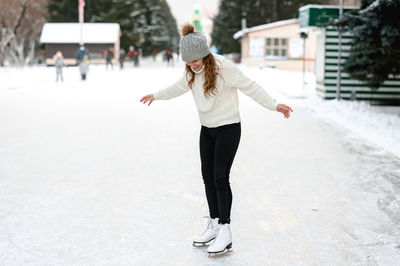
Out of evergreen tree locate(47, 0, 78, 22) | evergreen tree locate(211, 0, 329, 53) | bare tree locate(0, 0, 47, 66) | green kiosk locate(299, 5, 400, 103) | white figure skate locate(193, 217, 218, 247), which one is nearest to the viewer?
white figure skate locate(193, 217, 218, 247)

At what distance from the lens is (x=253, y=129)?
11062mm

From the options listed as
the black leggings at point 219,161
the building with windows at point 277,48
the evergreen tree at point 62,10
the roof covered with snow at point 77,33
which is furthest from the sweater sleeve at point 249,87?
the evergreen tree at point 62,10

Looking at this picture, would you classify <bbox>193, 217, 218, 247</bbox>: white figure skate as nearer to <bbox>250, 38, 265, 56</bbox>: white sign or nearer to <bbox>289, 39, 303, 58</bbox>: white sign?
<bbox>289, 39, 303, 58</bbox>: white sign

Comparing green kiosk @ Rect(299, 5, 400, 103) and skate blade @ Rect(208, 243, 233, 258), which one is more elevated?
green kiosk @ Rect(299, 5, 400, 103)

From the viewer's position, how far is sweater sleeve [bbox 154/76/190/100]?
4.35 m

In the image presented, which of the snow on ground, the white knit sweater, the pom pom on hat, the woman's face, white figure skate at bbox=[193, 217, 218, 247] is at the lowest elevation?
white figure skate at bbox=[193, 217, 218, 247]

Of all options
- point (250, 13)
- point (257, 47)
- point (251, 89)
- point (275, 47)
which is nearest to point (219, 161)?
point (251, 89)

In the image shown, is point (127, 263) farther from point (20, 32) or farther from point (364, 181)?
point (20, 32)

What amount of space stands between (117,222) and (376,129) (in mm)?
7226

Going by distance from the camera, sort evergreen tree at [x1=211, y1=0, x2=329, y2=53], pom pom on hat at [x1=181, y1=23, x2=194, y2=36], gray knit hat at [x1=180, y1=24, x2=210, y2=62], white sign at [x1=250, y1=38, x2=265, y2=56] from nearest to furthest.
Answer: gray knit hat at [x1=180, y1=24, x2=210, y2=62], pom pom on hat at [x1=181, y1=23, x2=194, y2=36], white sign at [x1=250, y1=38, x2=265, y2=56], evergreen tree at [x1=211, y1=0, x2=329, y2=53]

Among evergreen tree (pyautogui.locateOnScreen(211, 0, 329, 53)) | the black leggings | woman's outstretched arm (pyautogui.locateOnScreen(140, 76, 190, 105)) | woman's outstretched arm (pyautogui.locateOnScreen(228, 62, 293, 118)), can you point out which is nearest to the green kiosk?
woman's outstretched arm (pyautogui.locateOnScreen(140, 76, 190, 105))

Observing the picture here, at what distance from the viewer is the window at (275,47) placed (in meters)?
47.3

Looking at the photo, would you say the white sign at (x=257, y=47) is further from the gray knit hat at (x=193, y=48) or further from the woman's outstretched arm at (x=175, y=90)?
the gray knit hat at (x=193, y=48)

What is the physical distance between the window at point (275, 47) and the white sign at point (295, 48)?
0.58 meters
